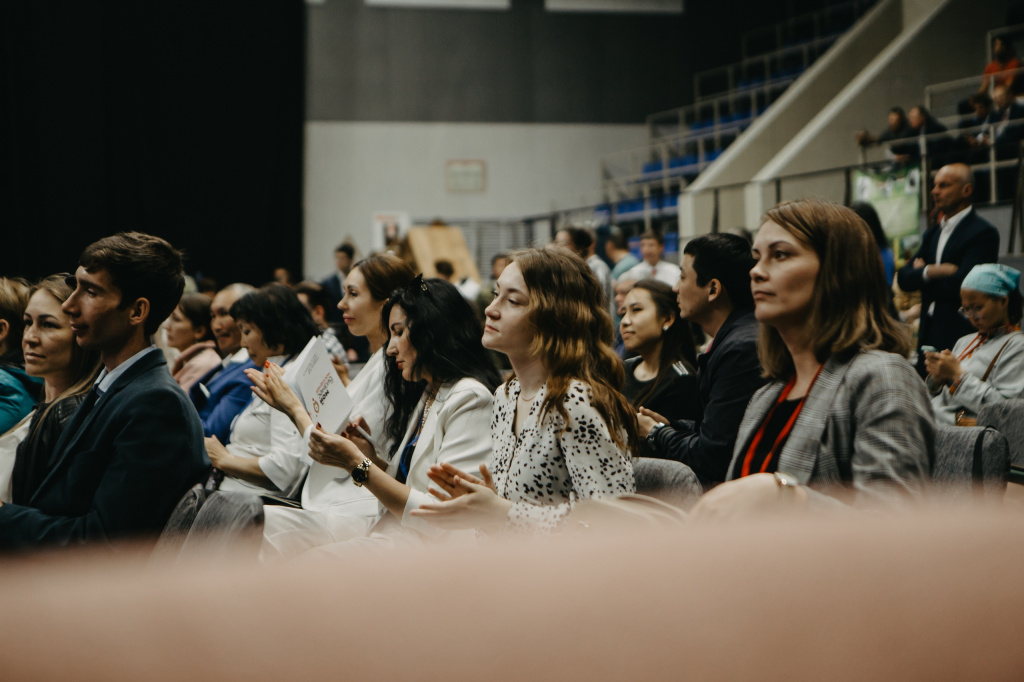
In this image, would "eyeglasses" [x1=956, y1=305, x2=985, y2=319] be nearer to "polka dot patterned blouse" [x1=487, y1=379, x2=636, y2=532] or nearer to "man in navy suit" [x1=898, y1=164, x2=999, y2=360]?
"man in navy suit" [x1=898, y1=164, x2=999, y2=360]

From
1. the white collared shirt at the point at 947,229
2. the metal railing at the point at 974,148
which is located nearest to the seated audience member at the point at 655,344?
the white collared shirt at the point at 947,229

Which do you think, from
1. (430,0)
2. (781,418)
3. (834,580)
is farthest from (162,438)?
(430,0)

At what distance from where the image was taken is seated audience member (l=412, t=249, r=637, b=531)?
5.50ft

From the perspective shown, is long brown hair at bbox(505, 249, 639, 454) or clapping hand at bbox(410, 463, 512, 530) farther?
long brown hair at bbox(505, 249, 639, 454)

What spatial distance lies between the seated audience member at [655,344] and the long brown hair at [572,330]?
3.52ft

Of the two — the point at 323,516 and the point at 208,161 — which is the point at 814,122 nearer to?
the point at 208,161

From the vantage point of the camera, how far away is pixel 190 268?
12672 millimetres

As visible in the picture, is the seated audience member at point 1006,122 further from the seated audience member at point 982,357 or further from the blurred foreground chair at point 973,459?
the blurred foreground chair at point 973,459

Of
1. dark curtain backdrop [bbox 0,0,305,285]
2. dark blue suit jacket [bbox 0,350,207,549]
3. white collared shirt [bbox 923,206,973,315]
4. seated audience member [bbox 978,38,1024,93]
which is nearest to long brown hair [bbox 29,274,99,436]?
dark blue suit jacket [bbox 0,350,207,549]

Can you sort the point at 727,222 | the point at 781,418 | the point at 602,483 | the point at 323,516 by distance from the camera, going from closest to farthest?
the point at 781,418
the point at 602,483
the point at 323,516
the point at 727,222

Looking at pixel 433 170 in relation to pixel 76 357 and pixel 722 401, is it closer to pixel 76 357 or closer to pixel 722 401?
pixel 76 357

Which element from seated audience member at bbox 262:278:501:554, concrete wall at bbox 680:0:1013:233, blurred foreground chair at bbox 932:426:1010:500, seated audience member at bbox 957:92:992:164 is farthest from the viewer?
concrete wall at bbox 680:0:1013:233

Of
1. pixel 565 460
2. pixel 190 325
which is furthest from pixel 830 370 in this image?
pixel 190 325

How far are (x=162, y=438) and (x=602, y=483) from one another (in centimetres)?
99
